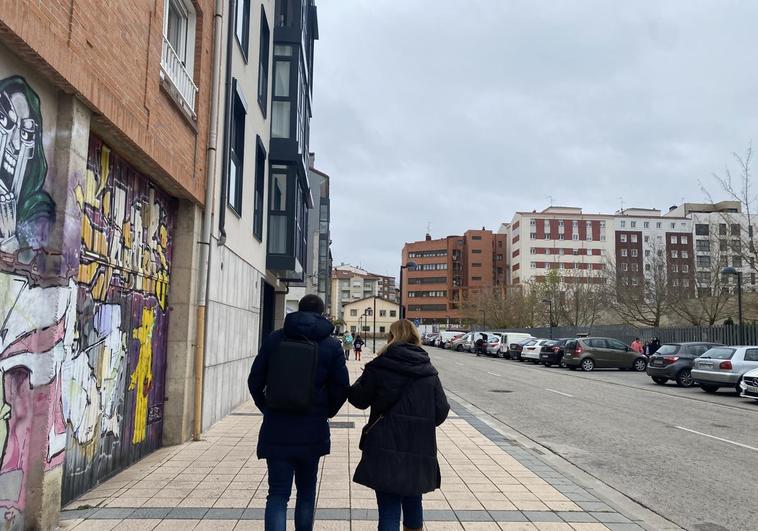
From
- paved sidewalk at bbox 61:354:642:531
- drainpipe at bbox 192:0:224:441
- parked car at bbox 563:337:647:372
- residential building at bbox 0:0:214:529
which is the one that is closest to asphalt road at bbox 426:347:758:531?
paved sidewalk at bbox 61:354:642:531

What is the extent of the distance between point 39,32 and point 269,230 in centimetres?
1237

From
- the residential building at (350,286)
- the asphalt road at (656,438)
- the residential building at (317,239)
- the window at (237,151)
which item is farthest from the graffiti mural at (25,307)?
the residential building at (350,286)

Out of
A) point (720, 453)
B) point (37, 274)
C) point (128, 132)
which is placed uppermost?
point (128, 132)

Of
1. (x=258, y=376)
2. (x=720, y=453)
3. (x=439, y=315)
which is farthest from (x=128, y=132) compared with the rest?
(x=439, y=315)

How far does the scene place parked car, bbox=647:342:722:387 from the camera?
67.0 feet

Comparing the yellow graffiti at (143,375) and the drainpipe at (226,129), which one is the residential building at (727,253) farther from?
the yellow graffiti at (143,375)

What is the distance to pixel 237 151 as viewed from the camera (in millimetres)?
11688

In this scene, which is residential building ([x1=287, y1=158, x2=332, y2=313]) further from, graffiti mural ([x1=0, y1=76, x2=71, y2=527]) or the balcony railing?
graffiti mural ([x1=0, y1=76, x2=71, y2=527])

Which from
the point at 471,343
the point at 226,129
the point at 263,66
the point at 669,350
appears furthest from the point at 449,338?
the point at 226,129

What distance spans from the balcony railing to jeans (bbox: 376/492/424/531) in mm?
5702

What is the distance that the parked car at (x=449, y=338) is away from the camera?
56544 mm

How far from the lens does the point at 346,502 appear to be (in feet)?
18.8

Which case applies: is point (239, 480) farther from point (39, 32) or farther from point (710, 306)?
point (710, 306)

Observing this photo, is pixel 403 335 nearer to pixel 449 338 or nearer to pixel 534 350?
pixel 534 350
